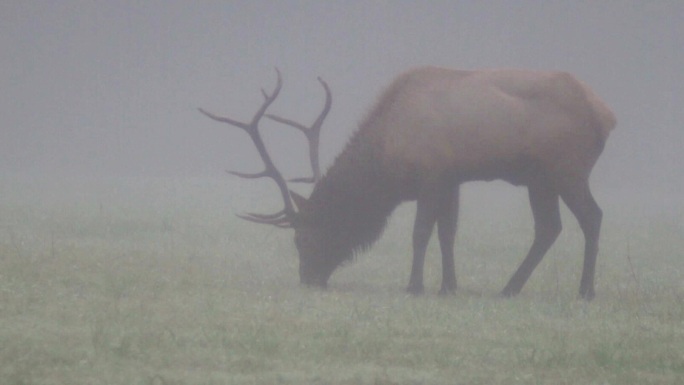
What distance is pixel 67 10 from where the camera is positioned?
90438 mm

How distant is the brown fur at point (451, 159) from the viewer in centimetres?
1285

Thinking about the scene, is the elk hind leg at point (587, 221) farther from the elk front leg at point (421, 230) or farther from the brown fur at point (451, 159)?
the elk front leg at point (421, 230)

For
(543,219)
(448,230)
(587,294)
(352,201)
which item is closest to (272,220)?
(352,201)

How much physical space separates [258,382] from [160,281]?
4.21 m

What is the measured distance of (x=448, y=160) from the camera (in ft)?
42.6

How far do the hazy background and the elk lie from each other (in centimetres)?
3918

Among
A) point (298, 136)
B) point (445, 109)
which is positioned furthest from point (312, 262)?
point (298, 136)

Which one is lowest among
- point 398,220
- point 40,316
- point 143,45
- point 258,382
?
point 143,45

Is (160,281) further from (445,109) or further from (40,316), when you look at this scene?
(445,109)

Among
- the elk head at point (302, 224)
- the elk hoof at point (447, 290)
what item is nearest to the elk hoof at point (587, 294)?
the elk hoof at point (447, 290)

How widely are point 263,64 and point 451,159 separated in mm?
79170

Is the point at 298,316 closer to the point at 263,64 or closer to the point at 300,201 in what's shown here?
the point at 300,201

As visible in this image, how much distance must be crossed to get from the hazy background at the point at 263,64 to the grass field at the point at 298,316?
120ft

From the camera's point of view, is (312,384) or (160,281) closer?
(312,384)
